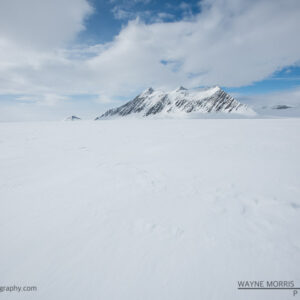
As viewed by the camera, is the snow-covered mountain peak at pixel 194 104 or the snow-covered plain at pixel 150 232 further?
the snow-covered mountain peak at pixel 194 104

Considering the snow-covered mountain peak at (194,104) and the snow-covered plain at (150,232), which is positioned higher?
the snow-covered mountain peak at (194,104)

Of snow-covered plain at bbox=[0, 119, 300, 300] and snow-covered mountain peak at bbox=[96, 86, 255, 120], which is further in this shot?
snow-covered mountain peak at bbox=[96, 86, 255, 120]

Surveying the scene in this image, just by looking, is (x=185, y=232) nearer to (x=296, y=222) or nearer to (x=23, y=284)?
(x=296, y=222)

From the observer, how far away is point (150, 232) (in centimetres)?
250

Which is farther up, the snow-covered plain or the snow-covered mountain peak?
the snow-covered mountain peak

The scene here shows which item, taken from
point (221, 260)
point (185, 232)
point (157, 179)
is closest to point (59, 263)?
point (185, 232)

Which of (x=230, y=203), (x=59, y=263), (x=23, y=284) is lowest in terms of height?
(x=23, y=284)

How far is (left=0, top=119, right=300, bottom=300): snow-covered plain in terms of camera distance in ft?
6.12

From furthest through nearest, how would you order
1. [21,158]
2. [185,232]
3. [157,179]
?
[21,158]
[157,179]
[185,232]

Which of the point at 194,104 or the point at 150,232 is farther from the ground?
the point at 194,104

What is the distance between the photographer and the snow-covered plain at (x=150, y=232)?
6.12 ft

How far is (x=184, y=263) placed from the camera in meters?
2.03

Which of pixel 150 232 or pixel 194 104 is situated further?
pixel 194 104

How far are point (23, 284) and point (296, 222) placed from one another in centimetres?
429
